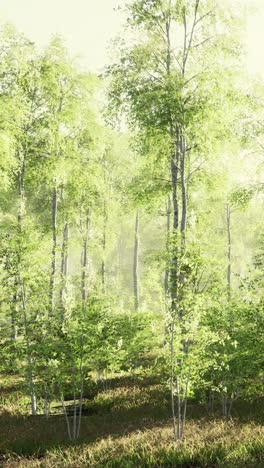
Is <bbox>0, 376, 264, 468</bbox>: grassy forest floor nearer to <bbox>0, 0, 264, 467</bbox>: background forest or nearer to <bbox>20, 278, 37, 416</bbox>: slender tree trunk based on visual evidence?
<bbox>0, 0, 264, 467</bbox>: background forest

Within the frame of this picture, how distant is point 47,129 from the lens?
586 inches

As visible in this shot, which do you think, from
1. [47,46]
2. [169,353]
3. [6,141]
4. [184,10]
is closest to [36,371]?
[169,353]

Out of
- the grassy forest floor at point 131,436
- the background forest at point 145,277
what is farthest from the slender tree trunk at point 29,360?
the grassy forest floor at point 131,436

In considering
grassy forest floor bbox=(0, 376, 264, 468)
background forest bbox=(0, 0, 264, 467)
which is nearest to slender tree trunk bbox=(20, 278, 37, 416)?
background forest bbox=(0, 0, 264, 467)

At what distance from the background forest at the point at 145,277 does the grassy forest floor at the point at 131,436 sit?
4 cm

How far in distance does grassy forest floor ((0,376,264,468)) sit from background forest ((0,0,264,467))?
44 mm

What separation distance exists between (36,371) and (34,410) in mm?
2855

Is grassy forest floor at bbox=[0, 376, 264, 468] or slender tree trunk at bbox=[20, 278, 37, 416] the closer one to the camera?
grassy forest floor at bbox=[0, 376, 264, 468]

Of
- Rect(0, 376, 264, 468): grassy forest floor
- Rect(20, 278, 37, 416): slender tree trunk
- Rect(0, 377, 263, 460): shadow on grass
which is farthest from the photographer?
Rect(20, 278, 37, 416): slender tree trunk

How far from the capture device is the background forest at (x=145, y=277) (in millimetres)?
7637

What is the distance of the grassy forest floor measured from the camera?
6363 mm

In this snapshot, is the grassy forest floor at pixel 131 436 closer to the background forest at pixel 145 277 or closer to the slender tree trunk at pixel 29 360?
the background forest at pixel 145 277

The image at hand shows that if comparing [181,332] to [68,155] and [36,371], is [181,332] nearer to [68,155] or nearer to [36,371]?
[36,371]

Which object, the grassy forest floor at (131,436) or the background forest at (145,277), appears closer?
the grassy forest floor at (131,436)
